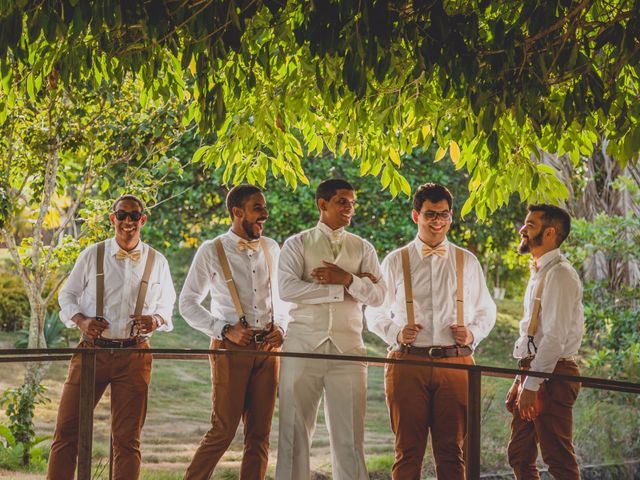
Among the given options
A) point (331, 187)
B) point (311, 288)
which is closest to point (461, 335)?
point (311, 288)

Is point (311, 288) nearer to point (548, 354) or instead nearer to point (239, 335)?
point (239, 335)

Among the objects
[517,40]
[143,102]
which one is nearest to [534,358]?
[517,40]

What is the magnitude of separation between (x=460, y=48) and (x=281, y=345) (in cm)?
198

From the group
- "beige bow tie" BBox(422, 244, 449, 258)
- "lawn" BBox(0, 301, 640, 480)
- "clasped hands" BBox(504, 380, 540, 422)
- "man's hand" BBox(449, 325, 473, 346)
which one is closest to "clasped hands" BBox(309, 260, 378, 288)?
"beige bow tie" BBox(422, 244, 449, 258)

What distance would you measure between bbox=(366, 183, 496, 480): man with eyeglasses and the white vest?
0.14m

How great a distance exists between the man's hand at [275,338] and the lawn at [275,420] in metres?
2.07

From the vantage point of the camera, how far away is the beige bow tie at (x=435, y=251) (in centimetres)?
518

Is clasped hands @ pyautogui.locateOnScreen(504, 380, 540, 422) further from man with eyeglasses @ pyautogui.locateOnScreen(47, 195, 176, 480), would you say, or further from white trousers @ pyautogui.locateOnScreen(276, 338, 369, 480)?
man with eyeglasses @ pyautogui.locateOnScreen(47, 195, 176, 480)

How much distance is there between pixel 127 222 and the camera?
17.3ft

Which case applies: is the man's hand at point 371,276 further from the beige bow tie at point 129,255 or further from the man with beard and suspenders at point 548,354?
the beige bow tie at point 129,255

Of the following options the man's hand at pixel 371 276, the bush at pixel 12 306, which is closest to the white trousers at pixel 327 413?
the man's hand at pixel 371 276

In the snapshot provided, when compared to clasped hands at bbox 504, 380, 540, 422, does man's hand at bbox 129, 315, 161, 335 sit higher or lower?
higher

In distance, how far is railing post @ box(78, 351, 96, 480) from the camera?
4.58m

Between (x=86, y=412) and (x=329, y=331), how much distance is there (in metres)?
1.28
